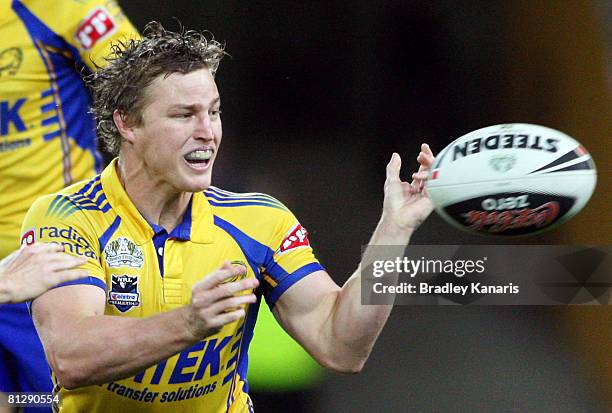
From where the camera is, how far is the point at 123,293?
7.14 ft

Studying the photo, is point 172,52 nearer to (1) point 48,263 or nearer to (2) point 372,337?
(1) point 48,263

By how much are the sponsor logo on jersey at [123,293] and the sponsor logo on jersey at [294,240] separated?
0.32 metres

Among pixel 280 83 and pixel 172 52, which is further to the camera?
pixel 280 83

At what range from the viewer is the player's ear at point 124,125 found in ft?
7.52

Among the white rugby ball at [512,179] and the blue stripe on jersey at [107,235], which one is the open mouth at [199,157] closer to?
the blue stripe on jersey at [107,235]

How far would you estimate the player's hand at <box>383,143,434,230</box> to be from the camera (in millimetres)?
2066

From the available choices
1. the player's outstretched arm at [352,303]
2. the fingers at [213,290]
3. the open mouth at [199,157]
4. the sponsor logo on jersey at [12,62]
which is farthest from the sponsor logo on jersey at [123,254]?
the sponsor logo on jersey at [12,62]

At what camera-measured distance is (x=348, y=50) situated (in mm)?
3008

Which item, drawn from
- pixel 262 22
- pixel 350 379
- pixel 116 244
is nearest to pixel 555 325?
pixel 350 379

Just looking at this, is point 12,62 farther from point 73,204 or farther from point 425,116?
point 425,116

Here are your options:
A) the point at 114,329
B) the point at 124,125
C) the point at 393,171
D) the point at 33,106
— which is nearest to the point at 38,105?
the point at 33,106

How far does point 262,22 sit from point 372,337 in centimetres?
118

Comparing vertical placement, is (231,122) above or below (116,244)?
above

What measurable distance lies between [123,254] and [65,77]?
0.70 meters
